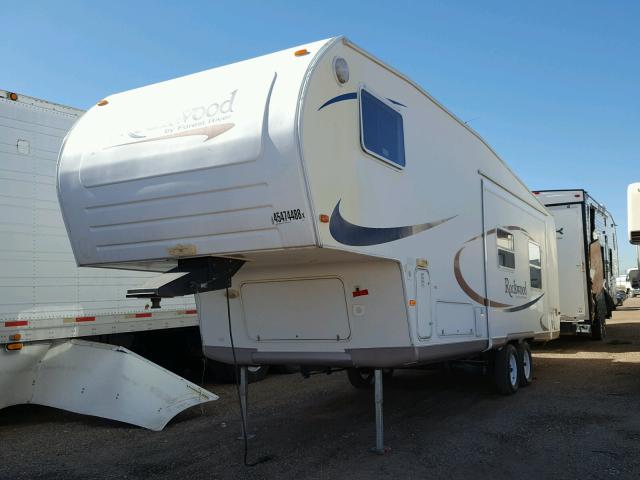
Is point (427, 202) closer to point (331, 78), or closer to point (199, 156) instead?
point (331, 78)

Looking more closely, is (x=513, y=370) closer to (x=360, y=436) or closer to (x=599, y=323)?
(x=360, y=436)

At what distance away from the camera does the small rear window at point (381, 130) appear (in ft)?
16.6

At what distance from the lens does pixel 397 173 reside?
5461mm

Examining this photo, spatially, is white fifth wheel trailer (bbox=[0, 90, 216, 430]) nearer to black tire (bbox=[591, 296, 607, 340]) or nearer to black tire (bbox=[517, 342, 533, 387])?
black tire (bbox=[517, 342, 533, 387])

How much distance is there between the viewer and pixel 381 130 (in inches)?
208

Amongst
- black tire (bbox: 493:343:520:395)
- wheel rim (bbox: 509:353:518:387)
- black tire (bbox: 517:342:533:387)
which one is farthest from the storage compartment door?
black tire (bbox: 517:342:533:387)

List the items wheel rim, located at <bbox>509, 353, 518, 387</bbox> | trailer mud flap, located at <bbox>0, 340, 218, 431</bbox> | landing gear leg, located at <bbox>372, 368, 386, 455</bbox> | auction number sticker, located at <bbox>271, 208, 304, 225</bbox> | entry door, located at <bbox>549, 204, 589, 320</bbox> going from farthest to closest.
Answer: entry door, located at <bbox>549, 204, 589, 320</bbox> → wheel rim, located at <bbox>509, 353, 518, 387</bbox> → trailer mud flap, located at <bbox>0, 340, 218, 431</bbox> → landing gear leg, located at <bbox>372, 368, 386, 455</bbox> → auction number sticker, located at <bbox>271, 208, 304, 225</bbox>

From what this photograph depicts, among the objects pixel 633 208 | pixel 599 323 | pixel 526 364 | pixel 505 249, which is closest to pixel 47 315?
pixel 505 249

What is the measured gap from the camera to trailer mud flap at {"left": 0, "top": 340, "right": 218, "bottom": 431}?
6777 mm

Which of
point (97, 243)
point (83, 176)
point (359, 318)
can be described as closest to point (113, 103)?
point (83, 176)

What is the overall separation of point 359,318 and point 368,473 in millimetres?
1308

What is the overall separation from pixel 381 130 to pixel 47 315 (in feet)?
14.7

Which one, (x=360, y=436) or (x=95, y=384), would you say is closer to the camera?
(x=360, y=436)

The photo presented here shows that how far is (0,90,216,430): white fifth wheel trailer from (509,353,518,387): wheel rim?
13.5 feet
